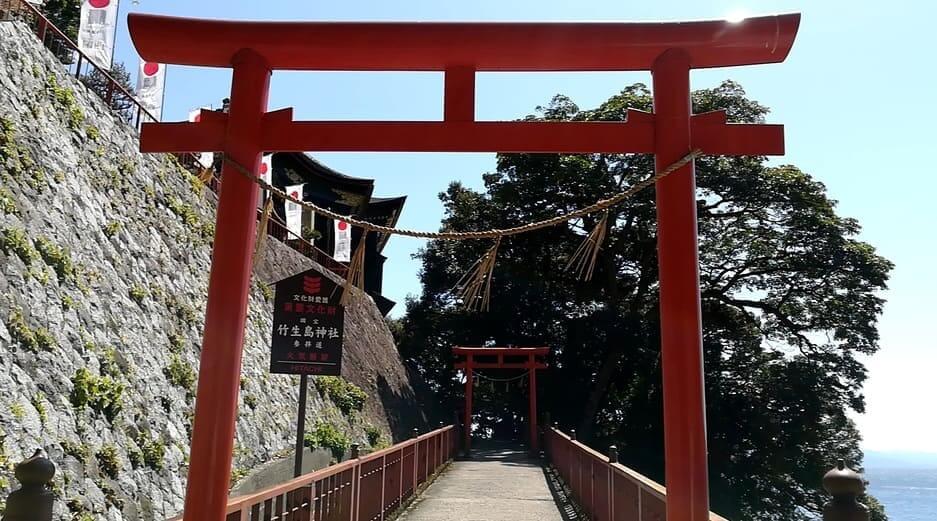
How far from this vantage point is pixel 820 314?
2080 cm

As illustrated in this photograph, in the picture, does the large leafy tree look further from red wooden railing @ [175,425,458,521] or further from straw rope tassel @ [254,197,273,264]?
straw rope tassel @ [254,197,273,264]

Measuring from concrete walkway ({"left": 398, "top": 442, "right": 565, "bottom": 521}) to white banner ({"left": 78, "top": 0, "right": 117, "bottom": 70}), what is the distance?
11.0 metres

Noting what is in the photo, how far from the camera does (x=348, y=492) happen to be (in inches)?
225

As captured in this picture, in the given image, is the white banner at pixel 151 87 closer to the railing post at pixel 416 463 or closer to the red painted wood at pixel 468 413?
the railing post at pixel 416 463

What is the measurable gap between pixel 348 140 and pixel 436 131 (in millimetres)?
504

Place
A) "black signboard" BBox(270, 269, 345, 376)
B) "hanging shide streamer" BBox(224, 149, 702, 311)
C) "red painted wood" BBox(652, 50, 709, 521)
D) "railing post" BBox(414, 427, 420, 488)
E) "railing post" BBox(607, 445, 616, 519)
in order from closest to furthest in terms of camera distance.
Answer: "red painted wood" BBox(652, 50, 709, 521) → "hanging shide streamer" BBox(224, 149, 702, 311) → "railing post" BBox(607, 445, 616, 519) → "black signboard" BBox(270, 269, 345, 376) → "railing post" BBox(414, 427, 420, 488)

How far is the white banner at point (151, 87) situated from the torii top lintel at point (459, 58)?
43.2ft

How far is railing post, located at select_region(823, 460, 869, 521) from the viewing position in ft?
6.97

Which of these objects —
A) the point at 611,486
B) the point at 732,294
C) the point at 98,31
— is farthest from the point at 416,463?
the point at 732,294

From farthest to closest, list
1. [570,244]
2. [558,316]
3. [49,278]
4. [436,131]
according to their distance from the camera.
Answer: [558,316]
[570,244]
[49,278]
[436,131]

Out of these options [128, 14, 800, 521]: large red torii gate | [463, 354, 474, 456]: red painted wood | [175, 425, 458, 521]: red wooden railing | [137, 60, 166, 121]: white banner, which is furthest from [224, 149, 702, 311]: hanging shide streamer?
[463, 354, 474, 456]: red painted wood

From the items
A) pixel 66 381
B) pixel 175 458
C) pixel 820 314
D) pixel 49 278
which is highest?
pixel 820 314

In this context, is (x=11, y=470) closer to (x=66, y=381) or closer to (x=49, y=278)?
(x=66, y=381)

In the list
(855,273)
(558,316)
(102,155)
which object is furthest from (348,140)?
(558,316)
